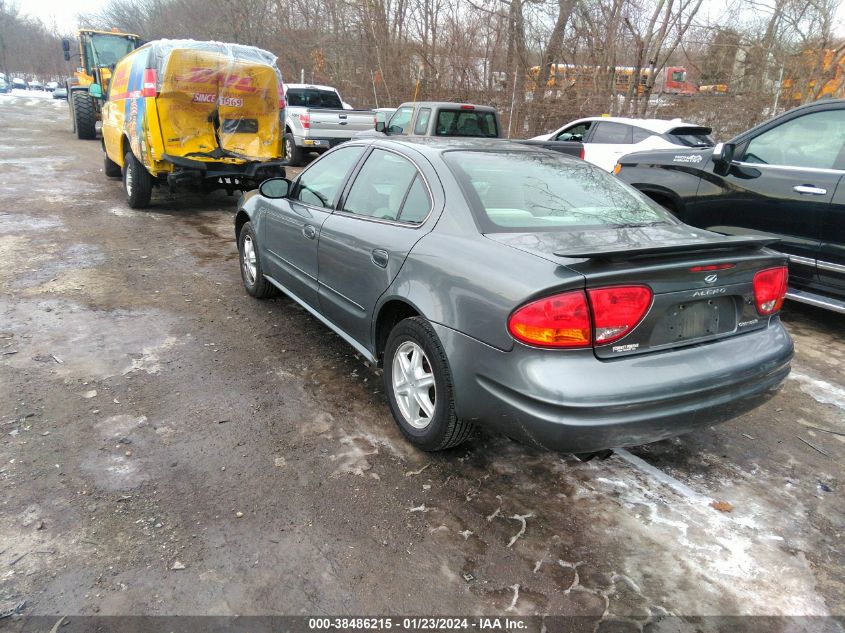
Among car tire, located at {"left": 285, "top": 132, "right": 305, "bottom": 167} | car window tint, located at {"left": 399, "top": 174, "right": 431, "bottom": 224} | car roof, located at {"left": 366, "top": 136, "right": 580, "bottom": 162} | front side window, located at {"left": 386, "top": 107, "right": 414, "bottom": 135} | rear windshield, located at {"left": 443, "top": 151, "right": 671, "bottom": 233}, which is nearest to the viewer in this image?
rear windshield, located at {"left": 443, "top": 151, "right": 671, "bottom": 233}

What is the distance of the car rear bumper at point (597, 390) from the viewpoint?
231 cm

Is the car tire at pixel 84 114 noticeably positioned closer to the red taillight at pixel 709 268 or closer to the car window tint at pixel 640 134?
the car window tint at pixel 640 134

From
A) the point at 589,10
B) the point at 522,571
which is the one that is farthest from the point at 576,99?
the point at 522,571

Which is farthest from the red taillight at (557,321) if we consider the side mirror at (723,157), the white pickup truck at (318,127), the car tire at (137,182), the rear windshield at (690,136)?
the white pickup truck at (318,127)

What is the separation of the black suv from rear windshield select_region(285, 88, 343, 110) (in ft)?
35.8

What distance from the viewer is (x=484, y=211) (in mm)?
2924

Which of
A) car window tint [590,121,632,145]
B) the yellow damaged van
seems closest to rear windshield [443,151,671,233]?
the yellow damaged van

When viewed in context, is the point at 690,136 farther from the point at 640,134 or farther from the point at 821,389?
the point at 821,389

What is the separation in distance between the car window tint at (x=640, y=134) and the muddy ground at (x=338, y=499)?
5.35 meters

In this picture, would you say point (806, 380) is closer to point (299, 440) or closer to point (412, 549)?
point (412, 549)

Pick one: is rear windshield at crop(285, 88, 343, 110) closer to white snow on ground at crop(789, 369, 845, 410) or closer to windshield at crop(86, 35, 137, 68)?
windshield at crop(86, 35, 137, 68)

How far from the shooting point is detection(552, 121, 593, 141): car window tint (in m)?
10.1

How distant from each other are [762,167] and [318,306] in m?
4.04

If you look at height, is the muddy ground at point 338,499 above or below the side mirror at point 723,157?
below
